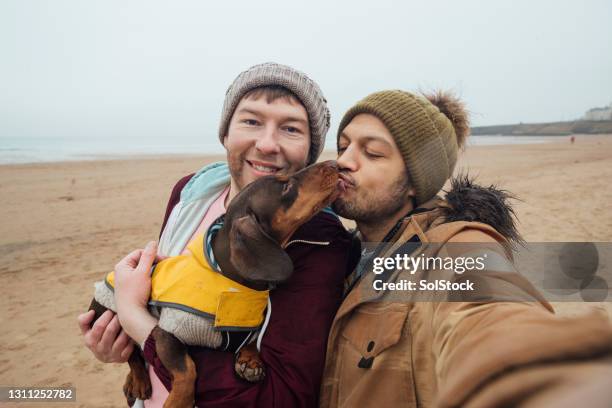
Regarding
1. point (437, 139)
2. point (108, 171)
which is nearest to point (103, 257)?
point (437, 139)

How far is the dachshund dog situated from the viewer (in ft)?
5.42

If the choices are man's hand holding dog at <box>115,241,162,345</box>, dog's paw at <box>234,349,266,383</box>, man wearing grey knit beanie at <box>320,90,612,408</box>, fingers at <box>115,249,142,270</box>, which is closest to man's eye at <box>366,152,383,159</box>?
man wearing grey knit beanie at <box>320,90,612,408</box>

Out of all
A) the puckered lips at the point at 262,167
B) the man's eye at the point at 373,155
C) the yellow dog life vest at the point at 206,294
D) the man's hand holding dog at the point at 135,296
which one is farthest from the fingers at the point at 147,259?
the man's eye at the point at 373,155

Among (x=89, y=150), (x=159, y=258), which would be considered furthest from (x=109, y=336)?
(x=89, y=150)

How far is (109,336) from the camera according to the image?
77.8 inches

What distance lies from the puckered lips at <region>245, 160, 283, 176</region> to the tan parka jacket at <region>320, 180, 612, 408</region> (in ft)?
2.64

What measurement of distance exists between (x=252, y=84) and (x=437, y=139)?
40.9 inches

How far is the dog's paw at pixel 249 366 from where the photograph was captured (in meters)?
1.52

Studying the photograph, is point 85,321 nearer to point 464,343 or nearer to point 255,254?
point 255,254

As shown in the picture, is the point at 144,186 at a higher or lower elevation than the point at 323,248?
lower

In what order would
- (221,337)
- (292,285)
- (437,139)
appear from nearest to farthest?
(292,285) → (221,337) → (437,139)

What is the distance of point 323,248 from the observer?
174cm

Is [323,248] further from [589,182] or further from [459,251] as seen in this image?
[589,182]

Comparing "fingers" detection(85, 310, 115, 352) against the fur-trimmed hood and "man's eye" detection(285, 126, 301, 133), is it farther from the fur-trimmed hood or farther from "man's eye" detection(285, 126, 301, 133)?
the fur-trimmed hood
